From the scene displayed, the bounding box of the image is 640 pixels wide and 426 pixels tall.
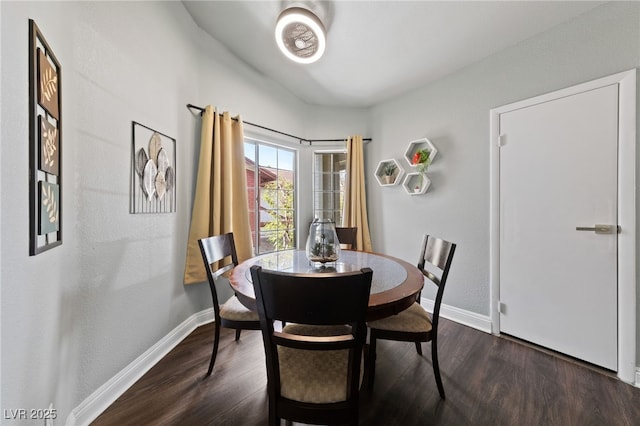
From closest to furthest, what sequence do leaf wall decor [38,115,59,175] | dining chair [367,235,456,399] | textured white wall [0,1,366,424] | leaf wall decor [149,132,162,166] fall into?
textured white wall [0,1,366,424], leaf wall decor [38,115,59,175], dining chair [367,235,456,399], leaf wall decor [149,132,162,166]

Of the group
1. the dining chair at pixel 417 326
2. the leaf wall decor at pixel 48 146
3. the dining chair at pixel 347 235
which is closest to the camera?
the leaf wall decor at pixel 48 146

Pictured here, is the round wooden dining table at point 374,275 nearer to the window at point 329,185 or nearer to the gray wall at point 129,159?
the gray wall at point 129,159

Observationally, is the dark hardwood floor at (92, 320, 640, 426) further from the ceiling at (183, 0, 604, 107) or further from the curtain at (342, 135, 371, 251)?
the ceiling at (183, 0, 604, 107)

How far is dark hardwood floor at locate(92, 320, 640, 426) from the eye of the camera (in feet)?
4.06

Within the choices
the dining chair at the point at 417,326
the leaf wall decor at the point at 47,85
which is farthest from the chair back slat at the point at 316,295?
the leaf wall decor at the point at 47,85

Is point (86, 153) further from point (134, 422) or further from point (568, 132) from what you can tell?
point (568, 132)

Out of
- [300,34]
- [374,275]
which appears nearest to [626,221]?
[374,275]

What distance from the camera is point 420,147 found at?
2703 millimetres

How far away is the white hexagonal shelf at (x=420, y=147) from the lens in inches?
99.2

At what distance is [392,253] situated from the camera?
3023mm

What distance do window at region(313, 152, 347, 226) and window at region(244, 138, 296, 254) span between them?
0.35 meters

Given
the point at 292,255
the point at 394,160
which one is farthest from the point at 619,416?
the point at 394,160

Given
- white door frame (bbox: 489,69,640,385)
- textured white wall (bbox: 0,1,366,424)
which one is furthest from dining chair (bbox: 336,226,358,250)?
white door frame (bbox: 489,69,640,385)

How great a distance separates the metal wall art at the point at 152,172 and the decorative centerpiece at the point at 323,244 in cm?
116
